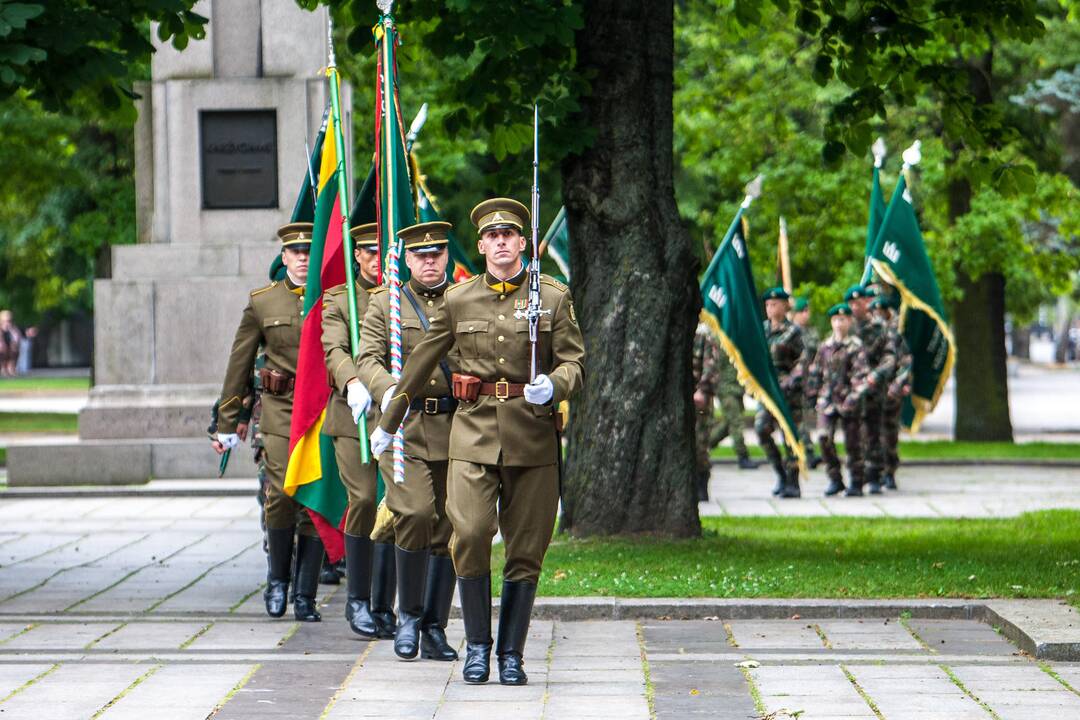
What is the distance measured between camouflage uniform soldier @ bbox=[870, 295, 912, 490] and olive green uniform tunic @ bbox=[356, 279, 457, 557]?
33.2ft

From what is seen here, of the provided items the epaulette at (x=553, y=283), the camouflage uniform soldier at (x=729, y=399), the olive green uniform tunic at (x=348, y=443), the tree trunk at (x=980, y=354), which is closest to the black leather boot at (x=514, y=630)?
the epaulette at (x=553, y=283)

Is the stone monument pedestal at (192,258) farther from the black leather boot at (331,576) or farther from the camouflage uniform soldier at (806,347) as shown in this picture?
the black leather boot at (331,576)

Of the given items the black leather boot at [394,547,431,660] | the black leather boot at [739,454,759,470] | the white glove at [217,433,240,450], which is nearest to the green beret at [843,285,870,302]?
the black leather boot at [739,454,759,470]

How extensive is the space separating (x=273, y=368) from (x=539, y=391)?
9.90 feet

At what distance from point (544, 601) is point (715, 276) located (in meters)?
6.61

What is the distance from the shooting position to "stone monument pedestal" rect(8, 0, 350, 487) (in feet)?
62.1

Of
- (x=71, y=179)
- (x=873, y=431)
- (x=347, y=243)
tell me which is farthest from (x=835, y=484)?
(x=71, y=179)

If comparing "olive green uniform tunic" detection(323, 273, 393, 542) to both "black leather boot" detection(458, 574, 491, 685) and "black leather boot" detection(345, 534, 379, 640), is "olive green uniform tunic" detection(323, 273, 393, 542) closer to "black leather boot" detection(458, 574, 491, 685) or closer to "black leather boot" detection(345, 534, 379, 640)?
"black leather boot" detection(345, 534, 379, 640)

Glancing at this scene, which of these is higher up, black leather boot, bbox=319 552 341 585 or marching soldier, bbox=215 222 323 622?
marching soldier, bbox=215 222 323 622

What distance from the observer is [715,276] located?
1642 cm

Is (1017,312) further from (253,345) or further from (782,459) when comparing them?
(253,345)

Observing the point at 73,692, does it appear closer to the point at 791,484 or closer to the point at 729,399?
the point at 791,484

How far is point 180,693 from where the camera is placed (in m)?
7.95

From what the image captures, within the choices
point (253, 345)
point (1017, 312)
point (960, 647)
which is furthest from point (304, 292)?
point (1017, 312)
